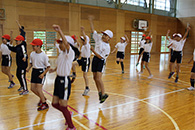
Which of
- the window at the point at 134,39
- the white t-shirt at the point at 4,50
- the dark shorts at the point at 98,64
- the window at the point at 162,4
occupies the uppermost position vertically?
the window at the point at 162,4

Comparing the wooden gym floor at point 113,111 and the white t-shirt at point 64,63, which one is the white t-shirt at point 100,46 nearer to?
the wooden gym floor at point 113,111

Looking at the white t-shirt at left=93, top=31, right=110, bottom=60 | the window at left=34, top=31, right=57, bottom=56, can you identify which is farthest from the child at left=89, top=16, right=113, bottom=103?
the window at left=34, top=31, right=57, bottom=56

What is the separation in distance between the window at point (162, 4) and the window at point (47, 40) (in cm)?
1460

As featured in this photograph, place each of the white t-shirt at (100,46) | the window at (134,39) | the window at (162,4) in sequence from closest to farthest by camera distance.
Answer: the white t-shirt at (100,46) → the window at (134,39) → the window at (162,4)

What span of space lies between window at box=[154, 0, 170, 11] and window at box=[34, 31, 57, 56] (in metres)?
14.6

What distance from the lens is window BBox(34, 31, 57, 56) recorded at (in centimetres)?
1583

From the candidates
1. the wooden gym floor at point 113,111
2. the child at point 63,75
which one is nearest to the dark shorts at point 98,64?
the wooden gym floor at point 113,111

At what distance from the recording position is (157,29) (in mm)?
24219

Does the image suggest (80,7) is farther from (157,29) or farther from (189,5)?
(189,5)

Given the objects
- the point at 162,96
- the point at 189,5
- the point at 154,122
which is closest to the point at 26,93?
the point at 154,122

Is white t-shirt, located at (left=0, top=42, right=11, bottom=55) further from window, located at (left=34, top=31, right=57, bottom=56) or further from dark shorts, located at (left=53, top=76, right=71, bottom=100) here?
window, located at (left=34, top=31, right=57, bottom=56)

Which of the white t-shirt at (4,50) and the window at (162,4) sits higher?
the window at (162,4)

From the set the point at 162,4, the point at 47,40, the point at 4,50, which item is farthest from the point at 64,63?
the point at 162,4

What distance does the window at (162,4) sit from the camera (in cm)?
2391
